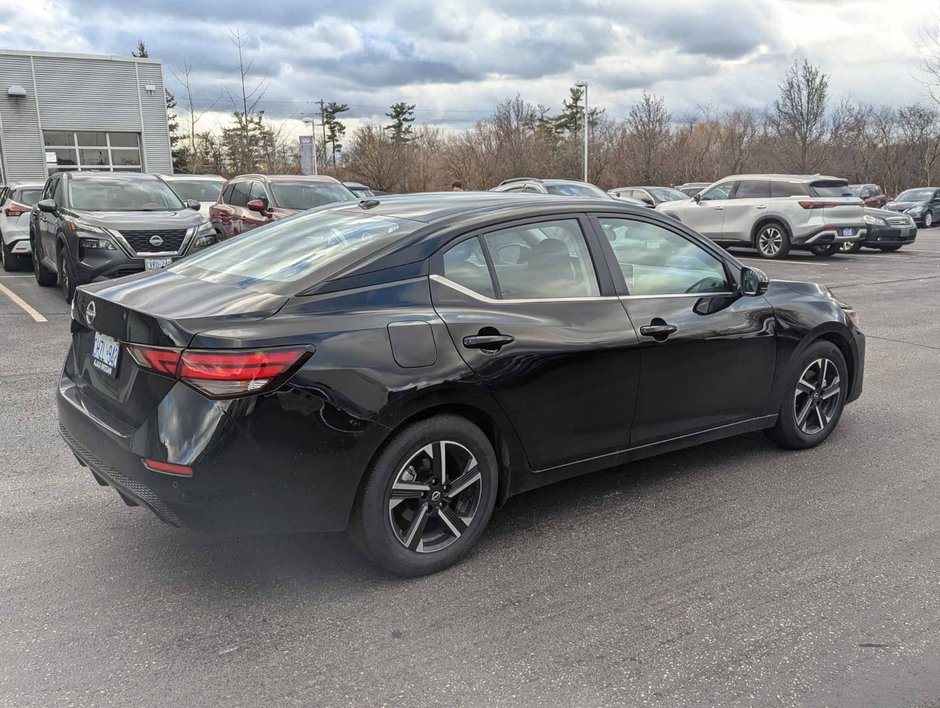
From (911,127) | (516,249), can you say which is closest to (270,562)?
(516,249)

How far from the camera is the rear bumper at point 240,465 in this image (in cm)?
290

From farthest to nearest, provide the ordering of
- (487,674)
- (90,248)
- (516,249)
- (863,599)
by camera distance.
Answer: (90,248) < (516,249) < (863,599) < (487,674)

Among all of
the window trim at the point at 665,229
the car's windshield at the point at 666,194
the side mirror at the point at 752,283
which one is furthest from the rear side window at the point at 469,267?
the car's windshield at the point at 666,194

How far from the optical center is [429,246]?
348cm

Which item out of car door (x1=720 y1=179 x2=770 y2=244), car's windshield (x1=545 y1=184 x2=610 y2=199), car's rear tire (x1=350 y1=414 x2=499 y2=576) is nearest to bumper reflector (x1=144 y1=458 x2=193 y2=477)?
car's rear tire (x1=350 y1=414 x2=499 y2=576)

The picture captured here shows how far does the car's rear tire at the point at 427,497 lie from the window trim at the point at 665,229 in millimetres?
1121

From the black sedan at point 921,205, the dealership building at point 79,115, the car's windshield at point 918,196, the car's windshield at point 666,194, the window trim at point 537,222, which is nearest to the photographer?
the window trim at point 537,222

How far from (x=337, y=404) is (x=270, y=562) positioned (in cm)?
96

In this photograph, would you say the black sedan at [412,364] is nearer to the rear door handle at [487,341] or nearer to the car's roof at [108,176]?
the rear door handle at [487,341]

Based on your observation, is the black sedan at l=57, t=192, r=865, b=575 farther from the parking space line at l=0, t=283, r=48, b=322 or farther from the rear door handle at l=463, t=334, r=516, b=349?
the parking space line at l=0, t=283, r=48, b=322

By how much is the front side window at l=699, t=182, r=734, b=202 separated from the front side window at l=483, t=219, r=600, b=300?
15480 mm

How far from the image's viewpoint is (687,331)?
13.5ft

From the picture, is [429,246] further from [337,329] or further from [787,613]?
[787,613]

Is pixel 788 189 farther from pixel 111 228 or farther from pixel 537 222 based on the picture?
pixel 537 222
